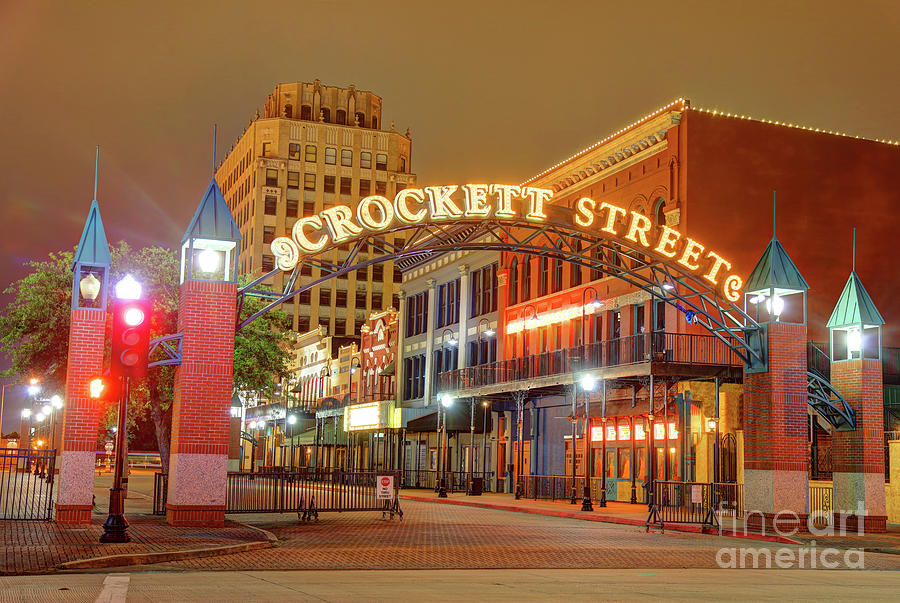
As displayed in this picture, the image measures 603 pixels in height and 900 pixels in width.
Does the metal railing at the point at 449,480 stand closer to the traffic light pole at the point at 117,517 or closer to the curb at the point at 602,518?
the curb at the point at 602,518

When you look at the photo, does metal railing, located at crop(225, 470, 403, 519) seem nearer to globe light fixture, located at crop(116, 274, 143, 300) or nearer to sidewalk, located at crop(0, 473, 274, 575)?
sidewalk, located at crop(0, 473, 274, 575)

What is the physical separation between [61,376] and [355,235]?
1748 centimetres

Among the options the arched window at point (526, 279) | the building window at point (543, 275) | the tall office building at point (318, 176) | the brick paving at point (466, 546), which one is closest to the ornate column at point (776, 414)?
the brick paving at point (466, 546)

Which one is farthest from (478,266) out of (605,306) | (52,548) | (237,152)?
(237,152)

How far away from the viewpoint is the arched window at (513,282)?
49.2 metres

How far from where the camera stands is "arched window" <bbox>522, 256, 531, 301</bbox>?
48.1 meters

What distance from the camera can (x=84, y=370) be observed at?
23.9 m

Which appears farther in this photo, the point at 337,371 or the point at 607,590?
the point at 337,371

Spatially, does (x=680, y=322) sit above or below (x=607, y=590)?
above

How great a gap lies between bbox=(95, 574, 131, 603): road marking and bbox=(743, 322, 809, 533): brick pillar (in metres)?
17.0

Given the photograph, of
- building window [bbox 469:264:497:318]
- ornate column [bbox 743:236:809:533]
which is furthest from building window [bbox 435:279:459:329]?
ornate column [bbox 743:236:809:533]

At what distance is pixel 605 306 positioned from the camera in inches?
1614

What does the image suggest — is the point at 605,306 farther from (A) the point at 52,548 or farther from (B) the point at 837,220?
(A) the point at 52,548

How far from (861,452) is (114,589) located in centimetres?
2118
